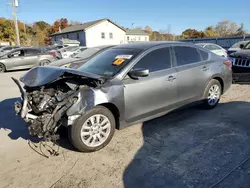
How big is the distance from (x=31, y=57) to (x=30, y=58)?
100mm

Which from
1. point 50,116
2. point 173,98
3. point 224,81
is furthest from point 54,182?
point 224,81

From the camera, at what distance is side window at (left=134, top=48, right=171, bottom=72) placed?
412 centimetres

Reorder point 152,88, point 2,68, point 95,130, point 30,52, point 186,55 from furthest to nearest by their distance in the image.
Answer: point 30,52
point 2,68
point 186,55
point 152,88
point 95,130

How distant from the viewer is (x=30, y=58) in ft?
47.7

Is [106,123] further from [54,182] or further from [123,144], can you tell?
[54,182]

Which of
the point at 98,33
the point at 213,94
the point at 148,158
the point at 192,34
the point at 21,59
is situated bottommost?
the point at 148,158

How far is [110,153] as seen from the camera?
3604mm

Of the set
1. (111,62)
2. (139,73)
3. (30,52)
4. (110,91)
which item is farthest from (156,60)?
(30,52)

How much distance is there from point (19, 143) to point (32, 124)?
0.93 meters

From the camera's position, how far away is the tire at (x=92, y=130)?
3.42m

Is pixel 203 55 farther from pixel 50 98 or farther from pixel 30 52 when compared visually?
pixel 30 52

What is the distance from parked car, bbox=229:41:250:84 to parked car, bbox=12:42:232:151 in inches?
138

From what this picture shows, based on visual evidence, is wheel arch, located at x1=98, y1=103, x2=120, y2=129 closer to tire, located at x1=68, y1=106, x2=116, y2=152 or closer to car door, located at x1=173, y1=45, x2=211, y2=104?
tire, located at x1=68, y1=106, x2=116, y2=152

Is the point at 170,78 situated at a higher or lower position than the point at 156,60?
lower
